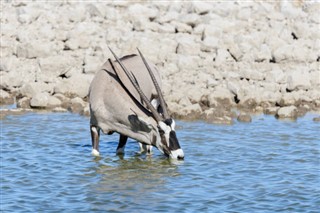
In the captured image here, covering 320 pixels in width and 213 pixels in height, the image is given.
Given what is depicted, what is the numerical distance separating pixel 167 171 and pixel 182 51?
1192 cm

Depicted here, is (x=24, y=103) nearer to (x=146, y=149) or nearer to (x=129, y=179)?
(x=146, y=149)

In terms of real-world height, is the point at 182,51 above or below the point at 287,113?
above

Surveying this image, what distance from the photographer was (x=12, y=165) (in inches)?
575

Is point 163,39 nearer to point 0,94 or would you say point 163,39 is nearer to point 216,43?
point 216,43

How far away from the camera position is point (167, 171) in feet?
46.7

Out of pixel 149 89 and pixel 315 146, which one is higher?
pixel 149 89

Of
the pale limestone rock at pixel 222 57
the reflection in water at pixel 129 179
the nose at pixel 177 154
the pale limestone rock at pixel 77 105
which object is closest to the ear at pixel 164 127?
the nose at pixel 177 154

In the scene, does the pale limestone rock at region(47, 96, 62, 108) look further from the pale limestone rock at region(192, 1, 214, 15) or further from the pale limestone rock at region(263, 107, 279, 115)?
the pale limestone rock at region(192, 1, 214, 15)

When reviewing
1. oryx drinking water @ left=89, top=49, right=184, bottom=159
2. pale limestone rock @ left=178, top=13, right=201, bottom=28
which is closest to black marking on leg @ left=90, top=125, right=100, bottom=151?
oryx drinking water @ left=89, top=49, right=184, bottom=159

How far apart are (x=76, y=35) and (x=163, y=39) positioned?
302cm

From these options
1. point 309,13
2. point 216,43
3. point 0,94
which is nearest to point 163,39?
point 216,43

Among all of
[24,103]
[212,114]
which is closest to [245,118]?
[212,114]

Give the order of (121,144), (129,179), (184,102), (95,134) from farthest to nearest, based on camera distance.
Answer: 1. (184,102)
2. (121,144)
3. (95,134)
4. (129,179)

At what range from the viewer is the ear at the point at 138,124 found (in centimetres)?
1471
